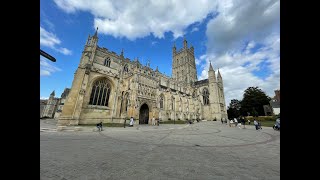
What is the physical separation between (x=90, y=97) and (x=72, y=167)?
21752 millimetres

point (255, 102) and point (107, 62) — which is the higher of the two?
point (107, 62)

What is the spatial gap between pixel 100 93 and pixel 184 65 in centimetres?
4928

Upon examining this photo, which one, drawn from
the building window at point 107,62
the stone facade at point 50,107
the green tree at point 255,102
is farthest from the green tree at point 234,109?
the stone facade at point 50,107

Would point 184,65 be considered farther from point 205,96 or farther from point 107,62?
point 107,62

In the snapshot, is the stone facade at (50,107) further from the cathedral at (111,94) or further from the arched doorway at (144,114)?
the arched doorway at (144,114)

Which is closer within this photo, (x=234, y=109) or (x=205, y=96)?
(x=205, y=96)

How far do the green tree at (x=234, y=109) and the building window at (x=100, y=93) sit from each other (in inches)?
2324

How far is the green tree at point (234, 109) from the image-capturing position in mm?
65375

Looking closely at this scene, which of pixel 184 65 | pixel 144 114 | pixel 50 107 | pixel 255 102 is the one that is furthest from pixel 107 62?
pixel 50 107

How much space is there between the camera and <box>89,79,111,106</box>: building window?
971 inches

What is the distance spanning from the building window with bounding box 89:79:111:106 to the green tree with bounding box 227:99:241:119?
194 feet

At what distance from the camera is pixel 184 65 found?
67500mm

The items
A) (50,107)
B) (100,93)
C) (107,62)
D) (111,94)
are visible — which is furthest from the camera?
(50,107)
